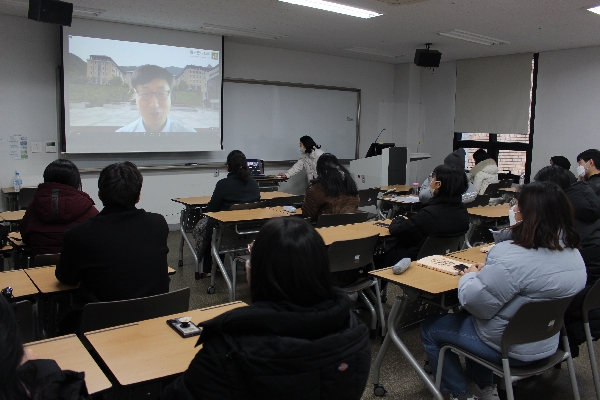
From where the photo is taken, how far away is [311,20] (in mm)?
6027

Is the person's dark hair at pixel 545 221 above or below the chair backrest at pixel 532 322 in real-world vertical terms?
above

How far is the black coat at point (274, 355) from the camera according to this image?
3.99 ft

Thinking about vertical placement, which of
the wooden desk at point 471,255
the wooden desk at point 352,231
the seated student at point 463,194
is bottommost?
the wooden desk at point 471,255

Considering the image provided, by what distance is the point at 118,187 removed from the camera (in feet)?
7.63

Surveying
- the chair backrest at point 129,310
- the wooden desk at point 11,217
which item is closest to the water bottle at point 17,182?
the wooden desk at point 11,217

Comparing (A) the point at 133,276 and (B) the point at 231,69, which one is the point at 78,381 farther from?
(B) the point at 231,69

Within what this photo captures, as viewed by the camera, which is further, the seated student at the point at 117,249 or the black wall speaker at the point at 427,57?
the black wall speaker at the point at 427,57

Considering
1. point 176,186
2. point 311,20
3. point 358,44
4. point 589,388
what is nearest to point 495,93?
point 358,44

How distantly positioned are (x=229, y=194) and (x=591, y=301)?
326cm

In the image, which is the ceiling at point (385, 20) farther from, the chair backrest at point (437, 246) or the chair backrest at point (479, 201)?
the chair backrest at point (437, 246)

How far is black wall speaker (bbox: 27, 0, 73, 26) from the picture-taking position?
15.7 feet

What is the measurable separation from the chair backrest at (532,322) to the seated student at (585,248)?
1.72 ft

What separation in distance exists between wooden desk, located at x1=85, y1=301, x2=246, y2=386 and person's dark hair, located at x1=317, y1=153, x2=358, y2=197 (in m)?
2.44

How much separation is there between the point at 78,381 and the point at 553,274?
188 cm
